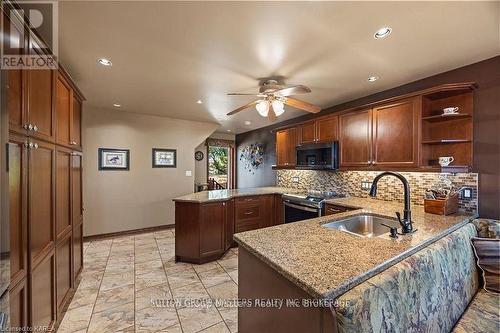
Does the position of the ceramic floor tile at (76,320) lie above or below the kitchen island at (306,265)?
below

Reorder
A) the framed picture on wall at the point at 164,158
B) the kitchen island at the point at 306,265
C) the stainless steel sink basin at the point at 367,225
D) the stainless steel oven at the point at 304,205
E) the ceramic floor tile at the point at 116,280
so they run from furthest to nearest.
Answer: the framed picture on wall at the point at 164,158 → the stainless steel oven at the point at 304,205 → the ceramic floor tile at the point at 116,280 → the stainless steel sink basin at the point at 367,225 → the kitchen island at the point at 306,265

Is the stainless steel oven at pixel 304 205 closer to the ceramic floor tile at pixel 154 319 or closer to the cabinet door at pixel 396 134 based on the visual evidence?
the cabinet door at pixel 396 134

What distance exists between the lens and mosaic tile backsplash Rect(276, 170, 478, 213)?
2.24 metres

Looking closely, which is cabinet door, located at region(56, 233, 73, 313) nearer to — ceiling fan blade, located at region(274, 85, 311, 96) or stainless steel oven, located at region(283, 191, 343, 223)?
ceiling fan blade, located at region(274, 85, 311, 96)

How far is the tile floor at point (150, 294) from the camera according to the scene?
1882 mm

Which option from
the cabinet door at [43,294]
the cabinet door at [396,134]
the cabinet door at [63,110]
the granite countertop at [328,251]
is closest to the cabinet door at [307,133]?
the cabinet door at [396,134]

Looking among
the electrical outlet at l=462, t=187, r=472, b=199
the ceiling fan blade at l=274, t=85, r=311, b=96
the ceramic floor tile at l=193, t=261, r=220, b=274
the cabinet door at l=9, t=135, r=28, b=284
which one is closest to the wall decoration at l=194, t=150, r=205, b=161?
the ceramic floor tile at l=193, t=261, r=220, b=274

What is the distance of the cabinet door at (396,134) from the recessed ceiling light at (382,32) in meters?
1.05

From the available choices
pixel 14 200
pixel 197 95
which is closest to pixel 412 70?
pixel 197 95

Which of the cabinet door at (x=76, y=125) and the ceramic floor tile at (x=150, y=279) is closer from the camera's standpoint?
the cabinet door at (x=76, y=125)

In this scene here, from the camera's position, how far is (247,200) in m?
3.68

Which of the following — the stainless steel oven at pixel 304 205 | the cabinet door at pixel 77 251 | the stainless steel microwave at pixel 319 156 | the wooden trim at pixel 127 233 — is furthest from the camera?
the wooden trim at pixel 127 233

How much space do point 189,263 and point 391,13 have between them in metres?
3.46

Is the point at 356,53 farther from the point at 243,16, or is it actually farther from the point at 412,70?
the point at 243,16
